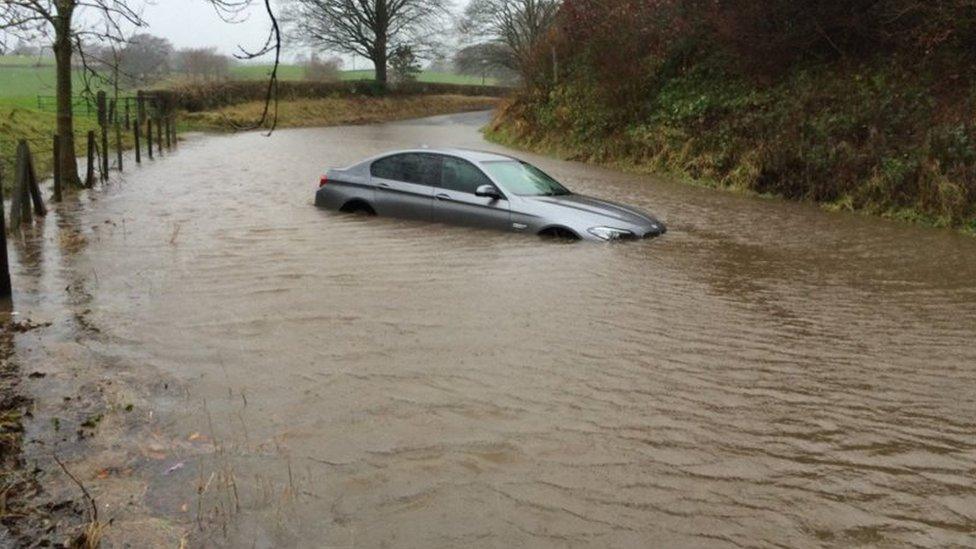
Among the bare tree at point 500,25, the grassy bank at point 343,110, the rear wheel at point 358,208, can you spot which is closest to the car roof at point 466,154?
the rear wheel at point 358,208

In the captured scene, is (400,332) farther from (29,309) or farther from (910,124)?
(910,124)

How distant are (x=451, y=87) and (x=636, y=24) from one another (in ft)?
160

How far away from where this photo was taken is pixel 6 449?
4102mm

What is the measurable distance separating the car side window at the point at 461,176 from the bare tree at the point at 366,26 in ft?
166

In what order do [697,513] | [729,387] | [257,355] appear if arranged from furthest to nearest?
[257,355] → [729,387] → [697,513]

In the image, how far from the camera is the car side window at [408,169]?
11.0 m

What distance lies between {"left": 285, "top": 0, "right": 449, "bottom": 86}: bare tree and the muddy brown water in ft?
171

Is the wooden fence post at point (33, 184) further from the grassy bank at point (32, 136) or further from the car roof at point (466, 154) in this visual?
the car roof at point (466, 154)

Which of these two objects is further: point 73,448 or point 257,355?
point 257,355

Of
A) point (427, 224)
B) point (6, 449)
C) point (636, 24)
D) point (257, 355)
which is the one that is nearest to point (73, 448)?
point (6, 449)

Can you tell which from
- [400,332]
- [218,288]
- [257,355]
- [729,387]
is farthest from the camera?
[218,288]

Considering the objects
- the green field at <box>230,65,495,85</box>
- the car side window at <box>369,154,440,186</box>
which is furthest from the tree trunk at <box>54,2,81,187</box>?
the green field at <box>230,65,495,85</box>

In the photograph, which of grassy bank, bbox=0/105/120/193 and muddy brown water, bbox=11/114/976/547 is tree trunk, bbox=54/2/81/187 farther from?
muddy brown water, bbox=11/114/976/547

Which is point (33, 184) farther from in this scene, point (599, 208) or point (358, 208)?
point (599, 208)
